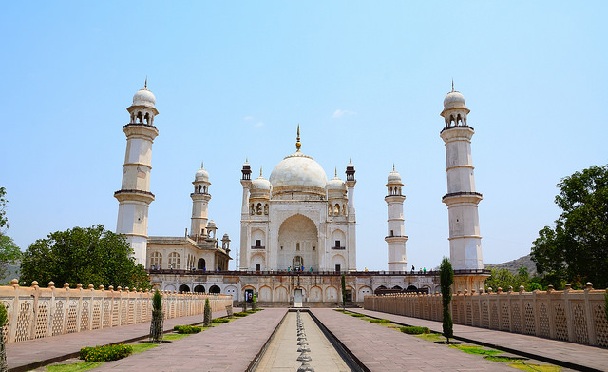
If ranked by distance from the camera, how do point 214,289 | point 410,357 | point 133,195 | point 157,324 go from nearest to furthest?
point 410,357
point 157,324
point 133,195
point 214,289

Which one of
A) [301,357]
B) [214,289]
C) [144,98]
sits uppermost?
[144,98]

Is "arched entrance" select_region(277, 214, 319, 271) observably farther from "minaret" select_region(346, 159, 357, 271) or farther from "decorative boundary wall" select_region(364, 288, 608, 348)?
"decorative boundary wall" select_region(364, 288, 608, 348)

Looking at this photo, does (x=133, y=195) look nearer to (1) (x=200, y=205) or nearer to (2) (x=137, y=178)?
(2) (x=137, y=178)

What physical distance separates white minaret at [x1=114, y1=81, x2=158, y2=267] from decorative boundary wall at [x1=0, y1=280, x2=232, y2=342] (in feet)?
53.2

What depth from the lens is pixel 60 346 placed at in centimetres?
1011

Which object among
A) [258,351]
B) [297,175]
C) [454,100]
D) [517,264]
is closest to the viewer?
[258,351]

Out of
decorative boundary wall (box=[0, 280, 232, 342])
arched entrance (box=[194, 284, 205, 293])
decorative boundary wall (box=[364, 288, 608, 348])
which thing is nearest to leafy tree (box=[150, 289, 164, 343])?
decorative boundary wall (box=[0, 280, 232, 342])

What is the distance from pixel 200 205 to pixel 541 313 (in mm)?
46884

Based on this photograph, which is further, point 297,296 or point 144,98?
point 297,296

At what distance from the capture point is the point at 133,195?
1420 inches

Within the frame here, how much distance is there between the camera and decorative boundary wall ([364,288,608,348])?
424 inches

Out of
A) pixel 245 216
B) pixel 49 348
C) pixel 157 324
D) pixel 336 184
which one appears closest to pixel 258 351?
pixel 157 324

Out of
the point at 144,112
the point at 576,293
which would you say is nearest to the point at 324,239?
the point at 144,112

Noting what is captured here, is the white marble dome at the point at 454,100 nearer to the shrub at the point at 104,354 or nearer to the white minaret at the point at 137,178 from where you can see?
the white minaret at the point at 137,178
